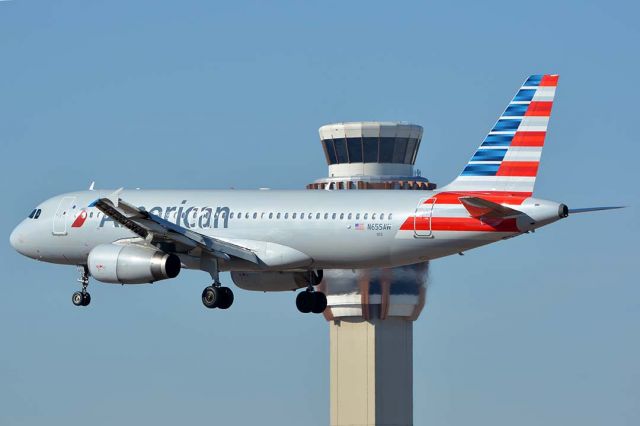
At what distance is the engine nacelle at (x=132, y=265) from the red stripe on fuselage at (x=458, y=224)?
34.6 feet

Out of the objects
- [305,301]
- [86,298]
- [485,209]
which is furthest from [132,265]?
[485,209]

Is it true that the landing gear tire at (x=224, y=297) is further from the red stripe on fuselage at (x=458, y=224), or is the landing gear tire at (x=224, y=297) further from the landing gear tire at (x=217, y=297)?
the red stripe on fuselage at (x=458, y=224)

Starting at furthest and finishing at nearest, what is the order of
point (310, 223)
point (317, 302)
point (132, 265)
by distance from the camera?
point (317, 302), point (310, 223), point (132, 265)

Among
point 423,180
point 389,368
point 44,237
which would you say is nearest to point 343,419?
point 389,368

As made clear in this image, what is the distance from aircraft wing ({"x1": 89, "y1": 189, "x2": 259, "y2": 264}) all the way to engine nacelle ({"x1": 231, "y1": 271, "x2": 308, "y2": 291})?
3.80m

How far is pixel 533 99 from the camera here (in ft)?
294

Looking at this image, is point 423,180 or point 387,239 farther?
point 423,180

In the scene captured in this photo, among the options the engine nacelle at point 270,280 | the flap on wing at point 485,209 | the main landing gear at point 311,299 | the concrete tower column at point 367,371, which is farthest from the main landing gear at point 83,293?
the concrete tower column at point 367,371

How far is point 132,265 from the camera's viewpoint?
8969cm

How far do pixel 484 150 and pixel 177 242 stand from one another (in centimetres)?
1419

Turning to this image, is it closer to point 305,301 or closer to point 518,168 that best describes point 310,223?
point 305,301

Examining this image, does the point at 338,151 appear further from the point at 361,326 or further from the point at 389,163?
the point at 361,326

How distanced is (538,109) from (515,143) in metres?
1.85

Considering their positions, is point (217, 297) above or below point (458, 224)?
below
